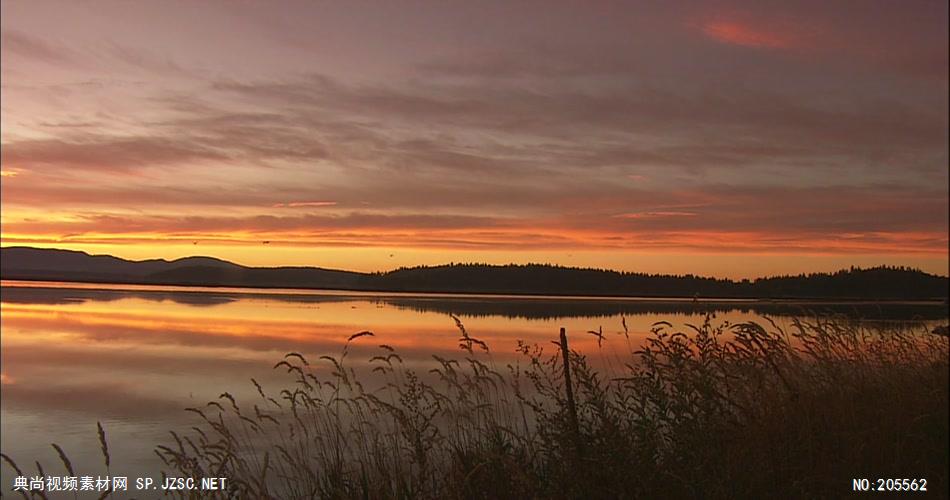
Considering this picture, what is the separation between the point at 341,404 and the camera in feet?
Result: 47.2

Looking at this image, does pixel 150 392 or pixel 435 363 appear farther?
pixel 435 363

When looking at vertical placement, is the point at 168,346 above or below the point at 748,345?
below

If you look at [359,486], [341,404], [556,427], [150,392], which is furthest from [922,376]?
[150,392]

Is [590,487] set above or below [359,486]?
above

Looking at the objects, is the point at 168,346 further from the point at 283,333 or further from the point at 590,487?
the point at 590,487

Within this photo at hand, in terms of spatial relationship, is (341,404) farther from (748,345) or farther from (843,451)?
(843,451)

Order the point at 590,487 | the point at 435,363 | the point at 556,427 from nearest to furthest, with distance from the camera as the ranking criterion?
the point at 590,487 < the point at 556,427 < the point at 435,363

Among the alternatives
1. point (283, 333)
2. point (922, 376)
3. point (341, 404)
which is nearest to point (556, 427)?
point (922, 376)

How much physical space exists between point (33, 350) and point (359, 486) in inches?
914

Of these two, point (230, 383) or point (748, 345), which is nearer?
point (748, 345)

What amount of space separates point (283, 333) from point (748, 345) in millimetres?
26065

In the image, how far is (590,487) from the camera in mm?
6387

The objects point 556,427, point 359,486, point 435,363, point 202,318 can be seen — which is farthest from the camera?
point 202,318

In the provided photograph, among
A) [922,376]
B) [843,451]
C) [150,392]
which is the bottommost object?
[150,392]
